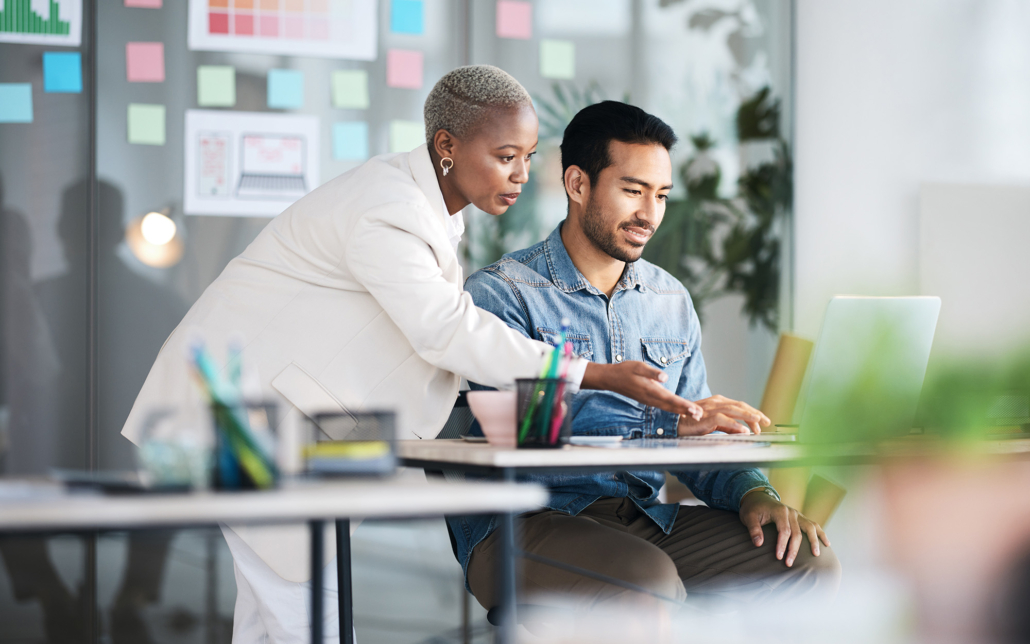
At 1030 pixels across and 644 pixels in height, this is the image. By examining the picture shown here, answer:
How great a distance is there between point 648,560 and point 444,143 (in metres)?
0.84

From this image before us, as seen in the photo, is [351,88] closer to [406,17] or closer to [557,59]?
[406,17]

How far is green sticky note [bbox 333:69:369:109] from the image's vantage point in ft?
9.14

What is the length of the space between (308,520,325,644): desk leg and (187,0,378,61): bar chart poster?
2.19 m

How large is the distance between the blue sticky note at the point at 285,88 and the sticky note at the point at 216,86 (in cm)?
11

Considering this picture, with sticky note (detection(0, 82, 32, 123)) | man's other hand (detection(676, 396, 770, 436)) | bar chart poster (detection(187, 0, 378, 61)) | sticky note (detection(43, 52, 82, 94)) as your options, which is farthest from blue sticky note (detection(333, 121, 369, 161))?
man's other hand (detection(676, 396, 770, 436))

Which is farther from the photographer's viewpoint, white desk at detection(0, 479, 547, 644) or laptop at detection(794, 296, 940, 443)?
white desk at detection(0, 479, 547, 644)

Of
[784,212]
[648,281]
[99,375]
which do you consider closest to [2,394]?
[99,375]

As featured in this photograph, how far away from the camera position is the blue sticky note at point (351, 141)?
2779mm

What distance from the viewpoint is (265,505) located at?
29.1 inches

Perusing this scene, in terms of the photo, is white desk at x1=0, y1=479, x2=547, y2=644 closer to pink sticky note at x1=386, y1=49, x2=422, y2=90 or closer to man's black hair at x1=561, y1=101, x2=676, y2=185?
man's black hair at x1=561, y1=101, x2=676, y2=185

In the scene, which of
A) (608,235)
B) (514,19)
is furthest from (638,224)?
(514,19)

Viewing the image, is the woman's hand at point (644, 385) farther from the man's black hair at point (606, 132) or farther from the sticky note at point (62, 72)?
the sticky note at point (62, 72)

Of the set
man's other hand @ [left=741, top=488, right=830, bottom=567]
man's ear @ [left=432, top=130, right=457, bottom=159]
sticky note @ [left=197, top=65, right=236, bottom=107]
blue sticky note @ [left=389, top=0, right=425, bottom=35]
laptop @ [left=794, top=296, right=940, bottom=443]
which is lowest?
man's other hand @ [left=741, top=488, right=830, bottom=567]

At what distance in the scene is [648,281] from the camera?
1973mm
